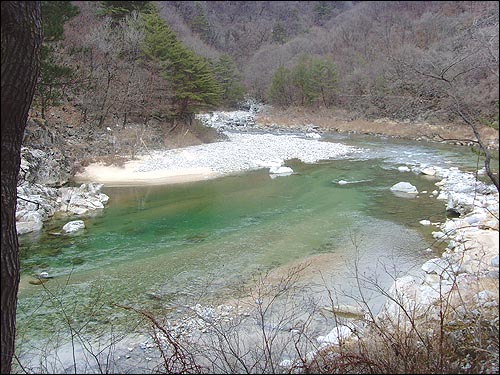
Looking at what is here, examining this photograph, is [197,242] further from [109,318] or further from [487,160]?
[487,160]

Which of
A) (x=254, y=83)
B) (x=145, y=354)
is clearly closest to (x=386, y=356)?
(x=145, y=354)

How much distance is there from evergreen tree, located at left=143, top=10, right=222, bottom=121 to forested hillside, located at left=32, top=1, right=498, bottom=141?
60 millimetres

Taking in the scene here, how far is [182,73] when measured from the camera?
19359 mm

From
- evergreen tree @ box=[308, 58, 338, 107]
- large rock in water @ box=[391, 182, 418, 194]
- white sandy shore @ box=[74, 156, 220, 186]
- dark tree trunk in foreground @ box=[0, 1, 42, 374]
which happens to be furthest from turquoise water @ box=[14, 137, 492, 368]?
evergreen tree @ box=[308, 58, 338, 107]

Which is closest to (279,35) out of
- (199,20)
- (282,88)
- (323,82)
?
(282,88)

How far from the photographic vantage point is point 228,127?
93.0 feet

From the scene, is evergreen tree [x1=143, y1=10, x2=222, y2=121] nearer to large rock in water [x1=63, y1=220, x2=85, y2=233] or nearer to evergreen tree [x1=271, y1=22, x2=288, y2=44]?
large rock in water [x1=63, y1=220, x2=85, y2=233]

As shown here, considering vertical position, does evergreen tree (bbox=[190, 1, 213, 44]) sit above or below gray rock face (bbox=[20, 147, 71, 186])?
above

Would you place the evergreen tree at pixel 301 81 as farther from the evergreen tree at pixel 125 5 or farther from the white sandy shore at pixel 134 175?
the evergreen tree at pixel 125 5

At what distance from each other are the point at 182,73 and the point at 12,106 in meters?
18.4

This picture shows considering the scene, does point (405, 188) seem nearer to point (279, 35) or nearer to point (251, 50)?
point (279, 35)

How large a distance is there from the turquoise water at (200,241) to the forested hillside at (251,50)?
A: 2143mm

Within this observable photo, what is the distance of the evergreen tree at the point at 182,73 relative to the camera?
17.4 m

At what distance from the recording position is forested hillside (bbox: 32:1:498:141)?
10.4 feet
